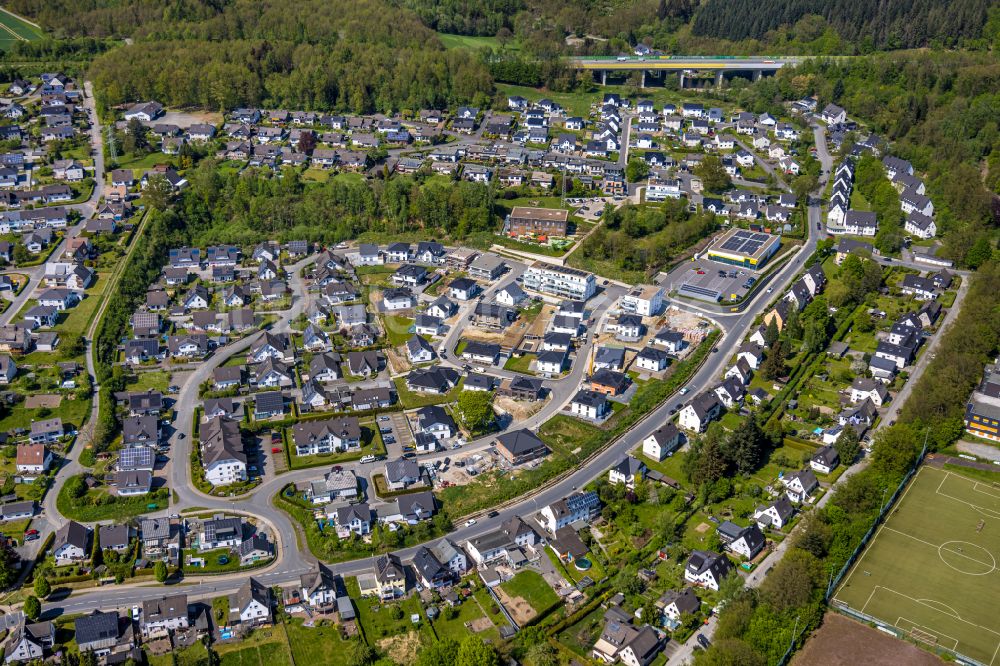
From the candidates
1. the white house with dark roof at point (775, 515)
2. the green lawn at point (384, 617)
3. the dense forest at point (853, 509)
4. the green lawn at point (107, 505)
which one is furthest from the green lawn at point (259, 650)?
the white house with dark roof at point (775, 515)

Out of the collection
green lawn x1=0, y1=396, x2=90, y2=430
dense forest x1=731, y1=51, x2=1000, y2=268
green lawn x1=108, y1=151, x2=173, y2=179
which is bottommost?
green lawn x1=0, y1=396, x2=90, y2=430

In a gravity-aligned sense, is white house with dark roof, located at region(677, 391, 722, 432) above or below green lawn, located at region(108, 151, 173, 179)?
below

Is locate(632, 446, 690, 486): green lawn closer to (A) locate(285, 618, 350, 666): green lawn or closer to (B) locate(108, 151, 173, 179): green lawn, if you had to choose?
(A) locate(285, 618, 350, 666): green lawn

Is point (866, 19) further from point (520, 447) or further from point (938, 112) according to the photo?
point (520, 447)

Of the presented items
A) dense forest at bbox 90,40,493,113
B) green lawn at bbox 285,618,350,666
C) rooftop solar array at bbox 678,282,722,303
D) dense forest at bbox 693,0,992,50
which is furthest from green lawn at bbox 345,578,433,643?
dense forest at bbox 693,0,992,50

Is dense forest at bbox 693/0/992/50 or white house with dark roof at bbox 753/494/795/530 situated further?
dense forest at bbox 693/0/992/50

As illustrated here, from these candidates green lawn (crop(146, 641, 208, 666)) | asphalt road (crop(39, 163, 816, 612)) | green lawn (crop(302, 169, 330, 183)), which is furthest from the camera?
green lawn (crop(302, 169, 330, 183))
